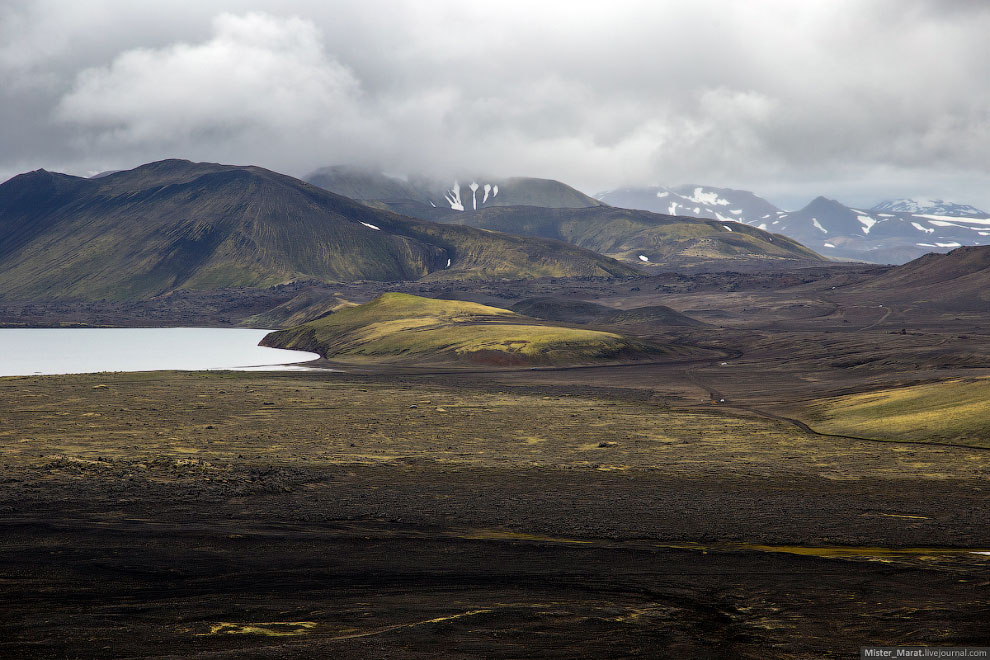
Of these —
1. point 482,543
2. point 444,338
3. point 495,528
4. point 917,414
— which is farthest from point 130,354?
point 482,543

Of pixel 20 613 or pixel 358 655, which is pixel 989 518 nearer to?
pixel 358 655

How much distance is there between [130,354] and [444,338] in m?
55.6

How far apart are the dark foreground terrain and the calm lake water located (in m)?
68.1

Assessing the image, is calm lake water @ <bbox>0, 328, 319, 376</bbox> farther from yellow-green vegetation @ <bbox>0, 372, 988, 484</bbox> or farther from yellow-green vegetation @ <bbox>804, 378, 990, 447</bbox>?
yellow-green vegetation @ <bbox>804, 378, 990, 447</bbox>

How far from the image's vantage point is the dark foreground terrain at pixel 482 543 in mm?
19719

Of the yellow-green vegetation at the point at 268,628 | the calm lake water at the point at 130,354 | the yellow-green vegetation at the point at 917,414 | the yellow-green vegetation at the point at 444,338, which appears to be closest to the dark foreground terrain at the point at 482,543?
the yellow-green vegetation at the point at 268,628

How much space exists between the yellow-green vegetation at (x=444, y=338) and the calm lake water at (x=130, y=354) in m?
8.10

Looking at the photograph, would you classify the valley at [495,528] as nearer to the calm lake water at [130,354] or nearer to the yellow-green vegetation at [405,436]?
the yellow-green vegetation at [405,436]

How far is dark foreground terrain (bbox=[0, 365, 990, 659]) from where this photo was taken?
19.7 meters

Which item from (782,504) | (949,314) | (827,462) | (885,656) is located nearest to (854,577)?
(885,656)

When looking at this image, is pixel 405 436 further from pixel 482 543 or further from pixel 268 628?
pixel 268 628

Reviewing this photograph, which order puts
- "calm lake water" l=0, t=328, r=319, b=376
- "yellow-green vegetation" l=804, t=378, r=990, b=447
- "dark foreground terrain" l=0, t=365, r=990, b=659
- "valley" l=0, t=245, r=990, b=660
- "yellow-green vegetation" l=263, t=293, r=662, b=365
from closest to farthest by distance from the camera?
"dark foreground terrain" l=0, t=365, r=990, b=659 < "valley" l=0, t=245, r=990, b=660 < "yellow-green vegetation" l=804, t=378, r=990, b=447 < "calm lake water" l=0, t=328, r=319, b=376 < "yellow-green vegetation" l=263, t=293, r=662, b=365

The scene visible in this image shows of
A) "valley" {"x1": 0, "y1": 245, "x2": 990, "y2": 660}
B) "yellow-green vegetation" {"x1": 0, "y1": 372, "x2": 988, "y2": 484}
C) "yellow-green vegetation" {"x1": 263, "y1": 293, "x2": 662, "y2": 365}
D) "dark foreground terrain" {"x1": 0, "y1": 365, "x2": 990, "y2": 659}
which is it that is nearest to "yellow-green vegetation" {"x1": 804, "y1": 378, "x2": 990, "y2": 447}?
"valley" {"x1": 0, "y1": 245, "x2": 990, "y2": 660}

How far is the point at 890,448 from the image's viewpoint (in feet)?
159
